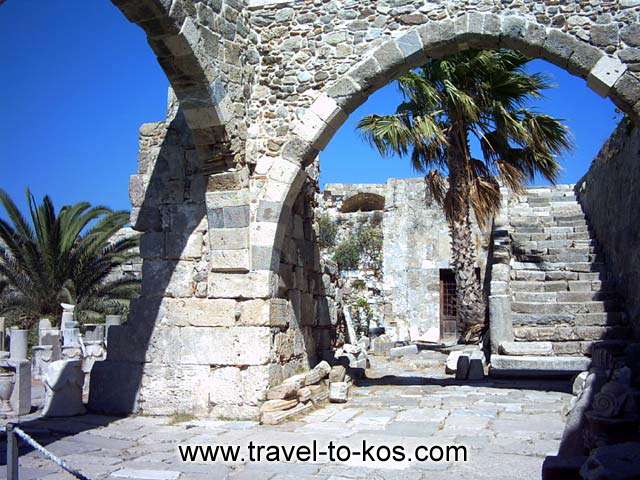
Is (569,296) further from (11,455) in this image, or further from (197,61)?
(11,455)

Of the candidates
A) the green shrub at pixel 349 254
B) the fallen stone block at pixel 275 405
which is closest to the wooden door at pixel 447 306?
the green shrub at pixel 349 254

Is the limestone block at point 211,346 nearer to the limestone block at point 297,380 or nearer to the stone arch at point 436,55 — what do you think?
the limestone block at point 297,380

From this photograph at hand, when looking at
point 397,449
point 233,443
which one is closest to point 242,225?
point 233,443

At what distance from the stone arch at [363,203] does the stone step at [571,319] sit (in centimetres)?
1119

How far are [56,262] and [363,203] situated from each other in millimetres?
10585

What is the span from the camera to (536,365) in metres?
9.48

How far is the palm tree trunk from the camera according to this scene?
1218 cm

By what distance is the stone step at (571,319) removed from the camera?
10.5m

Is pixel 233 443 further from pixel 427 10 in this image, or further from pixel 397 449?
pixel 427 10

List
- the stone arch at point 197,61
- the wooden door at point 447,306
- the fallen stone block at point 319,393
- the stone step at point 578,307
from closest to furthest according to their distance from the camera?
1. the stone arch at point 197,61
2. the fallen stone block at point 319,393
3. the stone step at point 578,307
4. the wooden door at point 447,306

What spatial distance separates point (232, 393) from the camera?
680 centimetres

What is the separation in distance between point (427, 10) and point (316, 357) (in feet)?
14.9

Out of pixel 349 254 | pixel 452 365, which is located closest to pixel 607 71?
pixel 452 365

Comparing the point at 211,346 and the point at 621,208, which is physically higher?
the point at 621,208
